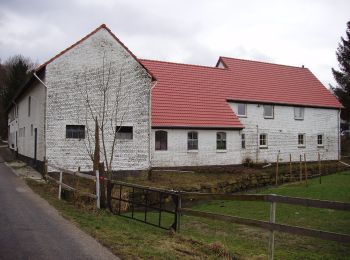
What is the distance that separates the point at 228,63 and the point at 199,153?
10505mm

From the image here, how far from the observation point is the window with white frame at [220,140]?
28.1m

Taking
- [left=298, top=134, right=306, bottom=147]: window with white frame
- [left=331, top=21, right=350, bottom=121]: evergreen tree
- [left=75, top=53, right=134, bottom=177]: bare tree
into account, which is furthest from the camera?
[left=331, top=21, right=350, bottom=121]: evergreen tree

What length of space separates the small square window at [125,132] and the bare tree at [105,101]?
8.6 inches

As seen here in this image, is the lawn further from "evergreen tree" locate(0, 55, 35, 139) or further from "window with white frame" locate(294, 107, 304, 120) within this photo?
"evergreen tree" locate(0, 55, 35, 139)

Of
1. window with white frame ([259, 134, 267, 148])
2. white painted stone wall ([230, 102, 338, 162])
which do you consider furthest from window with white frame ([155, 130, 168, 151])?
window with white frame ([259, 134, 267, 148])

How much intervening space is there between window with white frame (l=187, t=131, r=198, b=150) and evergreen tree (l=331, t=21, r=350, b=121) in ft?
76.8

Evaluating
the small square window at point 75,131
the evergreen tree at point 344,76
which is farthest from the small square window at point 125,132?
the evergreen tree at point 344,76

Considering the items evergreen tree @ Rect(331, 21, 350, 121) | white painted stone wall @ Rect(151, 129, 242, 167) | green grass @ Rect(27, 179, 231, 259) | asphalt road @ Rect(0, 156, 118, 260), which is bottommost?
green grass @ Rect(27, 179, 231, 259)

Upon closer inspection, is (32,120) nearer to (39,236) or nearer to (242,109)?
(242,109)

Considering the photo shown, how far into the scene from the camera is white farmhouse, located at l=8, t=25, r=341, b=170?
21.5 meters

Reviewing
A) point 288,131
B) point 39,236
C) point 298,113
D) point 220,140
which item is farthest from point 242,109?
point 39,236

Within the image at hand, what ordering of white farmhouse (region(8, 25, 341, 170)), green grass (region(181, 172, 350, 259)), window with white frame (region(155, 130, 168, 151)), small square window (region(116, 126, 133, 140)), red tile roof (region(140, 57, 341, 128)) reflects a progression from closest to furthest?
green grass (region(181, 172, 350, 259)), white farmhouse (region(8, 25, 341, 170)), small square window (region(116, 126, 133, 140)), window with white frame (region(155, 130, 168, 151)), red tile roof (region(140, 57, 341, 128))

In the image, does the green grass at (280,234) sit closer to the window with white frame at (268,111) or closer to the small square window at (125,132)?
the small square window at (125,132)

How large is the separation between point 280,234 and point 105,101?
1353 centimetres
